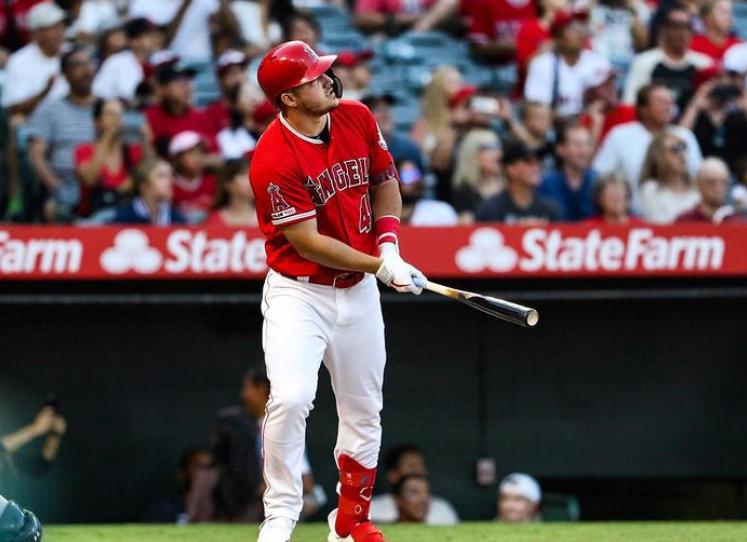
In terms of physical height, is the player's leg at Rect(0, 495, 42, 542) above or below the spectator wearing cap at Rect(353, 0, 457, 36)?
below

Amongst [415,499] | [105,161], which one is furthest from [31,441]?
[415,499]

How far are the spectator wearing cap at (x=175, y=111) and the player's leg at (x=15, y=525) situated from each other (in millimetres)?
4109

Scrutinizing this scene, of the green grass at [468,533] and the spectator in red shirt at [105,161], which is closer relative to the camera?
the green grass at [468,533]

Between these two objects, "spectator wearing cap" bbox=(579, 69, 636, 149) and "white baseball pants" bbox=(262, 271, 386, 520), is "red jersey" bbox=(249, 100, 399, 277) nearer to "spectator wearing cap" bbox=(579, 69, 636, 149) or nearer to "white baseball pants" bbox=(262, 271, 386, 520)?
"white baseball pants" bbox=(262, 271, 386, 520)

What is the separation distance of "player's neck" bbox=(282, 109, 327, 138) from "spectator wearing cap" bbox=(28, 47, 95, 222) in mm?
3457

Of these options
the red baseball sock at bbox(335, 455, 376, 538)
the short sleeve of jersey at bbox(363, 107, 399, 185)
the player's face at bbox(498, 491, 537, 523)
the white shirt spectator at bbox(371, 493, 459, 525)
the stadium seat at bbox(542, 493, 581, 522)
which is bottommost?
the stadium seat at bbox(542, 493, 581, 522)

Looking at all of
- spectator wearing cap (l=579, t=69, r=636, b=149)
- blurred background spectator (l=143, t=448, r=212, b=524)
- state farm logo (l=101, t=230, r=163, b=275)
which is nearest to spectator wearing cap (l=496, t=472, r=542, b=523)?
blurred background spectator (l=143, t=448, r=212, b=524)

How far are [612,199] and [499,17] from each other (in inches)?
97.6

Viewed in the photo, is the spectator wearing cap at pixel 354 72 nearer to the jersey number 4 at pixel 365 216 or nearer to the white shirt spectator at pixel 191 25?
the white shirt spectator at pixel 191 25

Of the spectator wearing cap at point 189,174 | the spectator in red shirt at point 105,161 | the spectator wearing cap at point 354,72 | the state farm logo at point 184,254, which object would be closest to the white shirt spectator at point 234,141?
the spectator wearing cap at point 189,174

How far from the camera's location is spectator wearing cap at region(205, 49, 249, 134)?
824 cm

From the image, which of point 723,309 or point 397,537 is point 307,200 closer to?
point 397,537

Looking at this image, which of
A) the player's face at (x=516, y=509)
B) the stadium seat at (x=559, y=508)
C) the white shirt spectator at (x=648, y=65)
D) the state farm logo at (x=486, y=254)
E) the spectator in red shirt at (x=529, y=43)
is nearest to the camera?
the player's face at (x=516, y=509)

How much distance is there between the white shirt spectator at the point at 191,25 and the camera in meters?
9.15
